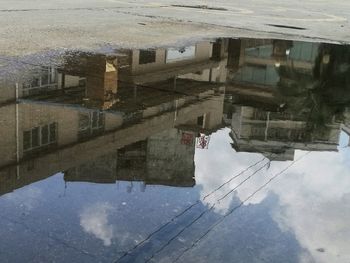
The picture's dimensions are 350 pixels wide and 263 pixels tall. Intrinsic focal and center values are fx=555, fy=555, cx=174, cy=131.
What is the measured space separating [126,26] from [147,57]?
4476mm

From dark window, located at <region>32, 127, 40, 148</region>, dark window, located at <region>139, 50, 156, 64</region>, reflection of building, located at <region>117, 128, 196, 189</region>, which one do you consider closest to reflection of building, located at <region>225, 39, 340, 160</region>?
reflection of building, located at <region>117, 128, 196, 189</region>

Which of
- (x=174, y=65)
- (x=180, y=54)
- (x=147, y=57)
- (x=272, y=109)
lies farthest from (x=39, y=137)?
(x=180, y=54)

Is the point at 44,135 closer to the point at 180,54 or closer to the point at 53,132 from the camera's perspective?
the point at 53,132

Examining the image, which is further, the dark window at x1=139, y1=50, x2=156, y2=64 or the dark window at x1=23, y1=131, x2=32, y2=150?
the dark window at x1=139, y1=50, x2=156, y2=64

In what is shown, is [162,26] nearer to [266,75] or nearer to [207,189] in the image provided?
[266,75]

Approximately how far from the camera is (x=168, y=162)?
5.16 meters

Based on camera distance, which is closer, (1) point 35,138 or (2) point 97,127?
(1) point 35,138

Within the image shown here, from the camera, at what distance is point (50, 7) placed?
16.5 metres

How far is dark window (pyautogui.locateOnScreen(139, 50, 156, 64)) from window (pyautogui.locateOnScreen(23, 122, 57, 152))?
274 cm

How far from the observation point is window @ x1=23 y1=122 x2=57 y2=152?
5.11 metres

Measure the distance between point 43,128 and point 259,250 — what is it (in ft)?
8.98

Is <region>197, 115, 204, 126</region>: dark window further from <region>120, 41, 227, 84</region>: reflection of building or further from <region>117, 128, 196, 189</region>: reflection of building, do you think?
<region>120, 41, 227, 84</region>: reflection of building

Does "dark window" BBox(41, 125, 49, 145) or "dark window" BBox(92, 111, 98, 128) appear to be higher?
"dark window" BBox(92, 111, 98, 128)

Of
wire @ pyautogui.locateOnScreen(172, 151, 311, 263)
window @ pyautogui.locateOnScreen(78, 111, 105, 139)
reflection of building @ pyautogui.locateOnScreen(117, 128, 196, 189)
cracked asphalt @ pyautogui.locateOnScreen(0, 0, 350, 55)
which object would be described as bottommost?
wire @ pyautogui.locateOnScreen(172, 151, 311, 263)
